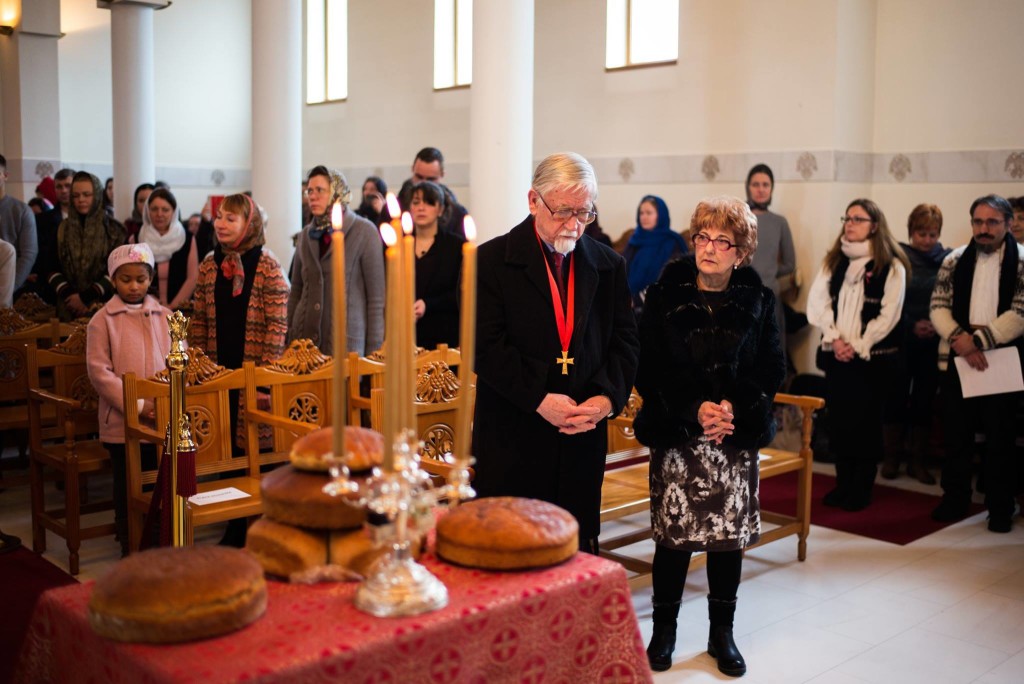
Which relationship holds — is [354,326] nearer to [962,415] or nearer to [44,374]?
Result: [44,374]

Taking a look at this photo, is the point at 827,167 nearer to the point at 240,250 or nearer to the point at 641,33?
the point at 641,33

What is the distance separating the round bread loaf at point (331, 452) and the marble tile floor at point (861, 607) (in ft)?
7.34

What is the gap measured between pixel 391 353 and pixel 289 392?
331 cm

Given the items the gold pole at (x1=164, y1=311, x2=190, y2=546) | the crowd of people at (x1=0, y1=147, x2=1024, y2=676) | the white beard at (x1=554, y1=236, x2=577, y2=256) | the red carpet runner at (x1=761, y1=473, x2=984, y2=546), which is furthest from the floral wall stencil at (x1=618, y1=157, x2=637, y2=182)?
the gold pole at (x1=164, y1=311, x2=190, y2=546)

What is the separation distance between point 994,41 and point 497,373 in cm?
647

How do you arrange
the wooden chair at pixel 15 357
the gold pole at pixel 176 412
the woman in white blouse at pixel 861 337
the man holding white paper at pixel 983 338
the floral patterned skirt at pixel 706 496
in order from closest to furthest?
the gold pole at pixel 176 412
the floral patterned skirt at pixel 706 496
the man holding white paper at pixel 983 338
the wooden chair at pixel 15 357
the woman in white blouse at pixel 861 337

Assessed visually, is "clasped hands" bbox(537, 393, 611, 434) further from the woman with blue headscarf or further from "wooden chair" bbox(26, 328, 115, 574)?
the woman with blue headscarf

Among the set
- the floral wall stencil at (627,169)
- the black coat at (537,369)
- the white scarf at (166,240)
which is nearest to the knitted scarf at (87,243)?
the white scarf at (166,240)

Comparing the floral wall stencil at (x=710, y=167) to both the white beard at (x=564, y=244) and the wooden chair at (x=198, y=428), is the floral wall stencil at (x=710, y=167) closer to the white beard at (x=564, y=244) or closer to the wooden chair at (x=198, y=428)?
the wooden chair at (x=198, y=428)

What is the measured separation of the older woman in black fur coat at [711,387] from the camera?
3.75m

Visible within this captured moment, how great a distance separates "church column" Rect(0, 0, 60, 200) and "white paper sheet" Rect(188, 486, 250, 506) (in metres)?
10.6

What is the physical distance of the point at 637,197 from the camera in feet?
33.8

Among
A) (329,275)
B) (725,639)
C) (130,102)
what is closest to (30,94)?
(130,102)

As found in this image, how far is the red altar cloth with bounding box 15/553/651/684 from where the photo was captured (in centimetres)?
170
